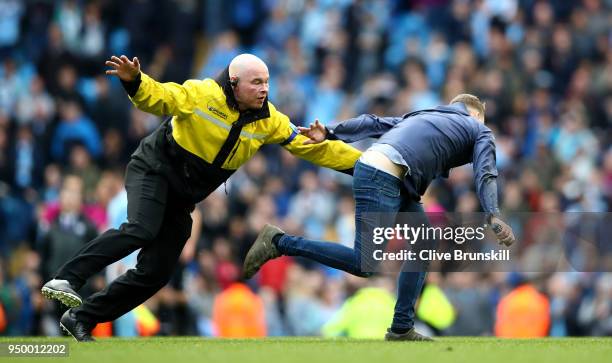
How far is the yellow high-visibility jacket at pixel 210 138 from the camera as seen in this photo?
1102cm

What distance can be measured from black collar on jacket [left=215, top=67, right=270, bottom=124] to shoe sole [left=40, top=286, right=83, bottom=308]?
75.6 inches

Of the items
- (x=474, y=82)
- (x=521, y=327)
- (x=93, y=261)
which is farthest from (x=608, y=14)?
(x=93, y=261)

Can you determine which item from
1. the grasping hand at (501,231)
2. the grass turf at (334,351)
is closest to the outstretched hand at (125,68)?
the grass turf at (334,351)

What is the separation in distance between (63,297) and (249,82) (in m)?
2.19

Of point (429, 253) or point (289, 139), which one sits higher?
point (289, 139)

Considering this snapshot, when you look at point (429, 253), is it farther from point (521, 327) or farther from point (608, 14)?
point (608, 14)

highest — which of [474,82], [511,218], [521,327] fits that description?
[474,82]

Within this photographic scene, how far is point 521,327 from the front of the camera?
16297mm

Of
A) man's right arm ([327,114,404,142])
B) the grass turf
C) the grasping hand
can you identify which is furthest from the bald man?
the grasping hand

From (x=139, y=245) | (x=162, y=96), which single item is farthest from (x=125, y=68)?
(x=139, y=245)

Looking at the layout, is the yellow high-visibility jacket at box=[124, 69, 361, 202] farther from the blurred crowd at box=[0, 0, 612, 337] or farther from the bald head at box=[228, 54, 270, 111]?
the blurred crowd at box=[0, 0, 612, 337]

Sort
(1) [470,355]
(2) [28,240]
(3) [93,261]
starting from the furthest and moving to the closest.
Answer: (2) [28,240], (3) [93,261], (1) [470,355]

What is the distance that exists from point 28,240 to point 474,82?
666cm
